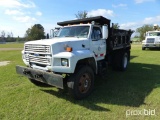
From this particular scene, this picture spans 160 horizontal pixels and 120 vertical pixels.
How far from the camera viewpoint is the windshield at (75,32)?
604 cm

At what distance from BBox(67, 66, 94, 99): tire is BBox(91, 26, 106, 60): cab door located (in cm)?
107

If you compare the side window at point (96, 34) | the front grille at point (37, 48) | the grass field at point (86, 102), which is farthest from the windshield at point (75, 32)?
the grass field at point (86, 102)

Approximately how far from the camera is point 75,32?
20.5 ft

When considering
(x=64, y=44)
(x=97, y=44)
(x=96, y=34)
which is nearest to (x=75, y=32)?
(x=96, y=34)

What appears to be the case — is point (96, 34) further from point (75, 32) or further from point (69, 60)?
point (69, 60)

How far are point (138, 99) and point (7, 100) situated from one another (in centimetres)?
375

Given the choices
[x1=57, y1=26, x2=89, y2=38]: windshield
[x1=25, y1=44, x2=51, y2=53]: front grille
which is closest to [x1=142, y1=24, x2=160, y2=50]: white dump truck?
[x1=57, y1=26, x2=89, y2=38]: windshield

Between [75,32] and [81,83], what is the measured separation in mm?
2071

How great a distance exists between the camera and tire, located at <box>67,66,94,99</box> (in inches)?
184

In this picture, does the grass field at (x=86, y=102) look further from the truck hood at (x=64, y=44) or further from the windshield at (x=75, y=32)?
the windshield at (x=75, y=32)

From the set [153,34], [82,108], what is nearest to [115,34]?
[82,108]

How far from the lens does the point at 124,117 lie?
13.2 ft

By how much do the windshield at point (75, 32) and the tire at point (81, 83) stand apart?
1410 millimetres

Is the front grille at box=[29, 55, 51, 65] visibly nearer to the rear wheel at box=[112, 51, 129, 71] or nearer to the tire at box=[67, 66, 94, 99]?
the tire at box=[67, 66, 94, 99]
